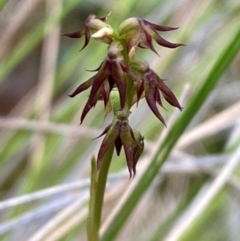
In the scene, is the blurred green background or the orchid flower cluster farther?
the blurred green background

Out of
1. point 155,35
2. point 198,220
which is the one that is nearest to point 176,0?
point 198,220

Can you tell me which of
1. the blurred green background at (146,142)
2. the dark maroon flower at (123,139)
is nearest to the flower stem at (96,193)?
the dark maroon flower at (123,139)

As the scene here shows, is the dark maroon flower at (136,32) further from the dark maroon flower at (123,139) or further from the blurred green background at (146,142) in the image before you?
the blurred green background at (146,142)

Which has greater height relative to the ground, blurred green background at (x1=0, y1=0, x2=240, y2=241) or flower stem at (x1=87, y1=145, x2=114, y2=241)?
flower stem at (x1=87, y1=145, x2=114, y2=241)

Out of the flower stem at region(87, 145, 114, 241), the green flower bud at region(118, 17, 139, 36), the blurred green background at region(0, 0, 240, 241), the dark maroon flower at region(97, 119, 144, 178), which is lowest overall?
the blurred green background at region(0, 0, 240, 241)

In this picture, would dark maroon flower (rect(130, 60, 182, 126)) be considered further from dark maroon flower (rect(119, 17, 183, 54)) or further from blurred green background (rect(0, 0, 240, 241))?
blurred green background (rect(0, 0, 240, 241))

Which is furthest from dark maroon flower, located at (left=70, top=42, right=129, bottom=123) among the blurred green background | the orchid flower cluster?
the blurred green background

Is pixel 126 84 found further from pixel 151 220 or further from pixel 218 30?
pixel 151 220
